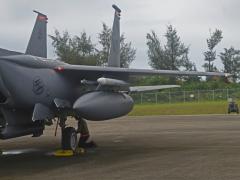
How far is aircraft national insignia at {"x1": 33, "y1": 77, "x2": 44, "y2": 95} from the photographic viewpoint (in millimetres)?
12017

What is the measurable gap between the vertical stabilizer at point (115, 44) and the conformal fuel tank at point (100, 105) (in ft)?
12.7

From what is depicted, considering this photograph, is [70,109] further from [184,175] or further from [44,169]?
[184,175]

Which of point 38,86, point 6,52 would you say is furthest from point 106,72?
point 6,52

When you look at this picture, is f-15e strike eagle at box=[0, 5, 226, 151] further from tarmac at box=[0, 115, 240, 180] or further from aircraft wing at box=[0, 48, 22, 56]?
tarmac at box=[0, 115, 240, 180]

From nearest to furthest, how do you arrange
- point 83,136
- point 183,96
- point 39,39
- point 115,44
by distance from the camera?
1. point 39,39
2. point 83,136
3. point 115,44
4. point 183,96

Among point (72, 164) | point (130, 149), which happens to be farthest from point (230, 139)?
point (72, 164)

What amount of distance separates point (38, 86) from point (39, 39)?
3.59 meters

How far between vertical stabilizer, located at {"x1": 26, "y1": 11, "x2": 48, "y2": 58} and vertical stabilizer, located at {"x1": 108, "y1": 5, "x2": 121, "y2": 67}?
2.77 m

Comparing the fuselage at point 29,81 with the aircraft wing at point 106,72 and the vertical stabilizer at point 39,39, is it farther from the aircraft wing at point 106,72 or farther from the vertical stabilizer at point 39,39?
the vertical stabilizer at point 39,39

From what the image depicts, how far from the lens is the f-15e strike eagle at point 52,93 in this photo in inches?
454

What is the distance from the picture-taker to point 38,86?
12.1m

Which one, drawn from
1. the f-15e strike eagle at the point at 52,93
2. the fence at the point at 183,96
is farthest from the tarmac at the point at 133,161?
the fence at the point at 183,96

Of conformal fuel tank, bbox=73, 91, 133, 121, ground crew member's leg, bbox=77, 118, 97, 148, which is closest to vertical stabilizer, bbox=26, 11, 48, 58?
ground crew member's leg, bbox=77, 118, 97, 148

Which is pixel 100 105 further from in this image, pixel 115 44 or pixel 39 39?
pixel 115 44
